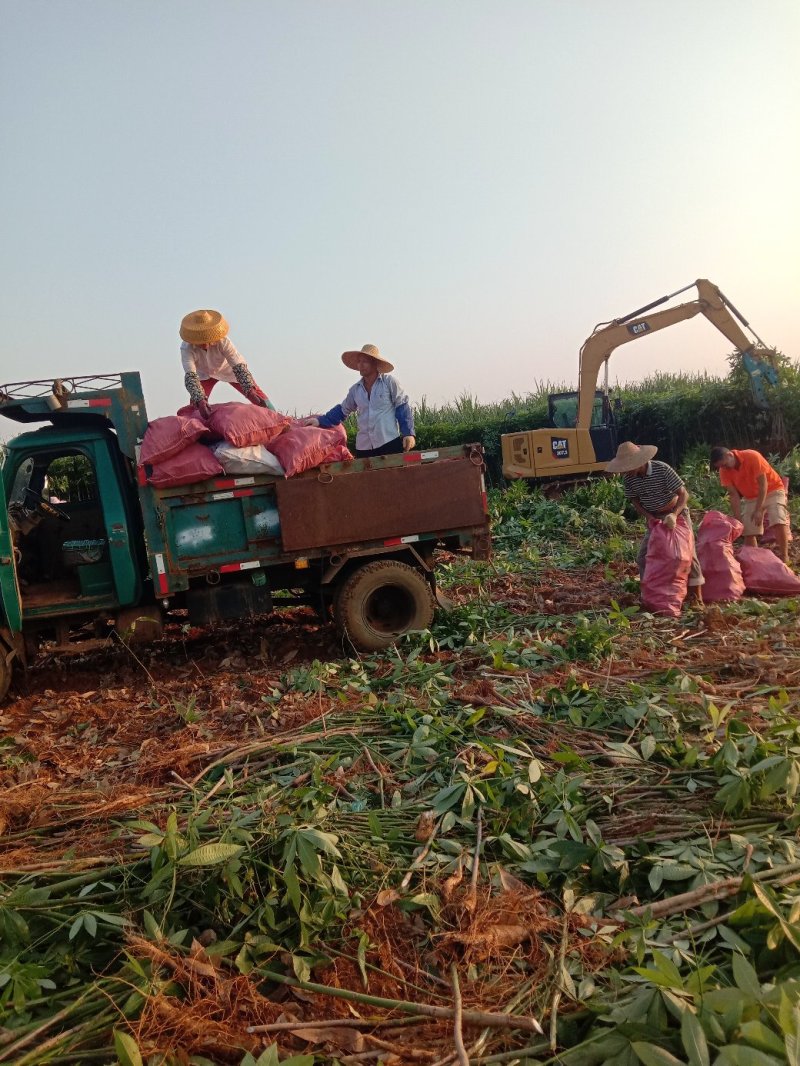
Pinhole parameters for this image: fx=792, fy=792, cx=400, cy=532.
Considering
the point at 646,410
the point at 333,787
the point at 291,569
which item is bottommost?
the point at 333,787

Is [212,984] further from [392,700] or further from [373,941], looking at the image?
[392,700]

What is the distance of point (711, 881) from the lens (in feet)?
9.02

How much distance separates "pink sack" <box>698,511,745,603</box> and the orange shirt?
3.89ft

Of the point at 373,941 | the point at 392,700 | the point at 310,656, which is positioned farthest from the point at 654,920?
the point at 310,656

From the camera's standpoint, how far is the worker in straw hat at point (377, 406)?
744cm

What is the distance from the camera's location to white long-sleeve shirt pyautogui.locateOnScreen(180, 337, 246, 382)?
664 centimetres

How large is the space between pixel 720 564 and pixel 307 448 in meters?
3.98

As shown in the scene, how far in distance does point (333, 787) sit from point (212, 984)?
117 centimetres

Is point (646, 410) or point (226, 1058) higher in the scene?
point (646, 410)

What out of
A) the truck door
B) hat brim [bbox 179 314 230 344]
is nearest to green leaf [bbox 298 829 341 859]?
the truck door

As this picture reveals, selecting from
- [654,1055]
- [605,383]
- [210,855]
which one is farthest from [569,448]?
[654,1055]

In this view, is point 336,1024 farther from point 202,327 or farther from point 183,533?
point 202,327

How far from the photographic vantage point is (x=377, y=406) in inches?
295

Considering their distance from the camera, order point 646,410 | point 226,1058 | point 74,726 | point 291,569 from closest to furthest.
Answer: point 226,1058
point 74,726
point 291,569
point 646,410
